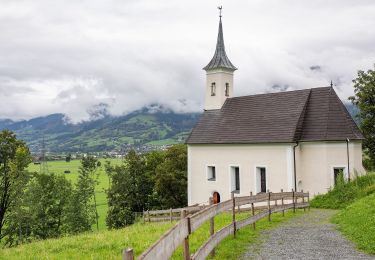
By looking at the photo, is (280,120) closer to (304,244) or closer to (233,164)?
(233,164)

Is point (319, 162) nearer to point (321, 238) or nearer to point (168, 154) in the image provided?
point (321, 238)

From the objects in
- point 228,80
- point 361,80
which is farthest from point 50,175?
point 361,80

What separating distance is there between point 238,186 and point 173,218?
40.9ft

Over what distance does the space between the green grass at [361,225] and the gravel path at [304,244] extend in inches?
10.6

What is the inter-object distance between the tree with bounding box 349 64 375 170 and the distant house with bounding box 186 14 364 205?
5974 mm

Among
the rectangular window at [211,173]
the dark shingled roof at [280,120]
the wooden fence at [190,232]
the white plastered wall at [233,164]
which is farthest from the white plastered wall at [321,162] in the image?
the wooden fence at [190,232]

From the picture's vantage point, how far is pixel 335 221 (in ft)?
55.3

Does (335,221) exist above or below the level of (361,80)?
below

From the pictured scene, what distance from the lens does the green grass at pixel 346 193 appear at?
23.1 m

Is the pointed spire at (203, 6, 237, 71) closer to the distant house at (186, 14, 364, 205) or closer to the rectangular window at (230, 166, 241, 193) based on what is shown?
the distant house at (186, 14, 364, 205)

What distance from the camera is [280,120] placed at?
34.4 metres

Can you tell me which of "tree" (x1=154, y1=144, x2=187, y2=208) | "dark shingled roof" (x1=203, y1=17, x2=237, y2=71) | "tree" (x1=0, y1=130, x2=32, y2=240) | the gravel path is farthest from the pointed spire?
the gravel path

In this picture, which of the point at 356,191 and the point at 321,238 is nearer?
the point at 321,238

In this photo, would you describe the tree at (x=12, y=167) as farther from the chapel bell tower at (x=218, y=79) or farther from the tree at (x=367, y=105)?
the tree at (x=367, y=105)
